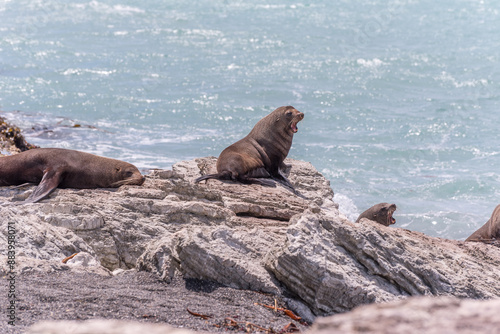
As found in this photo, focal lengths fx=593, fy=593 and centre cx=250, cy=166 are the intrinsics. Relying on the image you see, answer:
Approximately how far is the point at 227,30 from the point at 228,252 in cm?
2732

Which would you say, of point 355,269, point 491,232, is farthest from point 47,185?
point 491,232

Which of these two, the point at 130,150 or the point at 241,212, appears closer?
the point at 241,212

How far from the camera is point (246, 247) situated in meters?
5.07

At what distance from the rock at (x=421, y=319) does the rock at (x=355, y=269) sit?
8.95ft

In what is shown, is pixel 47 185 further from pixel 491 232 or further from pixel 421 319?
pixel 421 319

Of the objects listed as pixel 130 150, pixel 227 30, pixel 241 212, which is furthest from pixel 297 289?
pixel 227 30

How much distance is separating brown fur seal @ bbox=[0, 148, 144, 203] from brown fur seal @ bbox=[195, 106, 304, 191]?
43.9 inches

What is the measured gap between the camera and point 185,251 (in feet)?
15.6

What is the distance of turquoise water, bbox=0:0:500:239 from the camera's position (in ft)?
49.5

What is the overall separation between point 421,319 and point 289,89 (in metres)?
21.0

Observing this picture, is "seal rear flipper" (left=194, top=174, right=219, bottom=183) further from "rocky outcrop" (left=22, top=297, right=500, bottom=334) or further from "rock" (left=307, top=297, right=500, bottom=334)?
"rock" (left=307, top=297, right=500, bottom=334)

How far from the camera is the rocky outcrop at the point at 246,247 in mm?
4523

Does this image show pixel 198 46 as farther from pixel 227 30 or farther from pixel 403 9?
pixel 403 9

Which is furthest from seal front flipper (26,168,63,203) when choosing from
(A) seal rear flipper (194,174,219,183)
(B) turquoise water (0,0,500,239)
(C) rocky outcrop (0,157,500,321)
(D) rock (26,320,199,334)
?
(B) turquoise water (0,0,500,239)
